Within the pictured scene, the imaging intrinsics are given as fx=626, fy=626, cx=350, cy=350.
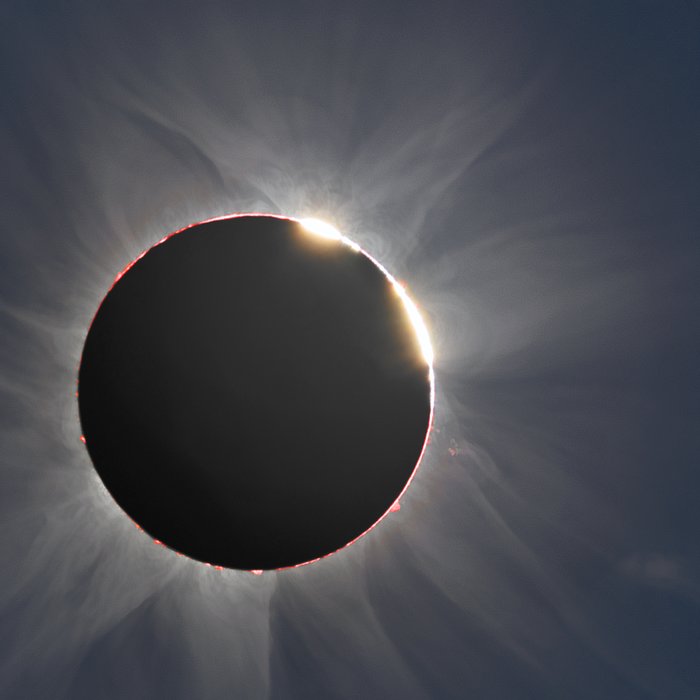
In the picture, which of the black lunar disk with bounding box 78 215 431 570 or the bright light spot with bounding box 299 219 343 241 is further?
the bright light spot with bounding box 299 219 343 241

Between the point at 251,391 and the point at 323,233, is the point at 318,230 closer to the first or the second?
the point at 323,233

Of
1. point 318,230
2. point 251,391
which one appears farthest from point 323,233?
point 251,391

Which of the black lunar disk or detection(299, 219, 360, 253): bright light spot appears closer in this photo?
the black lunar disk

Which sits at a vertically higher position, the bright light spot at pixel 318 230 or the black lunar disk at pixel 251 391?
the bright light spot at pixel 318 230

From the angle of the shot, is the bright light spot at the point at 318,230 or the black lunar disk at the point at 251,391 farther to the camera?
the bright light spot at the point at 318,230

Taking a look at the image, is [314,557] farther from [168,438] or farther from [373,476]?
[168,438]

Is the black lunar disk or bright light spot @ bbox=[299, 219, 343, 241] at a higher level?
bright light spot @ bbox=[299, 219, 343, 241]

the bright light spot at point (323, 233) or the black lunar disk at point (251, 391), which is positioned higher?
the bright light spot at point (323, 233)

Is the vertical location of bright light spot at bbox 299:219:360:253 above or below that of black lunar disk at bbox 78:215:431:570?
above

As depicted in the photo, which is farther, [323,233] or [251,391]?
[323,233]
